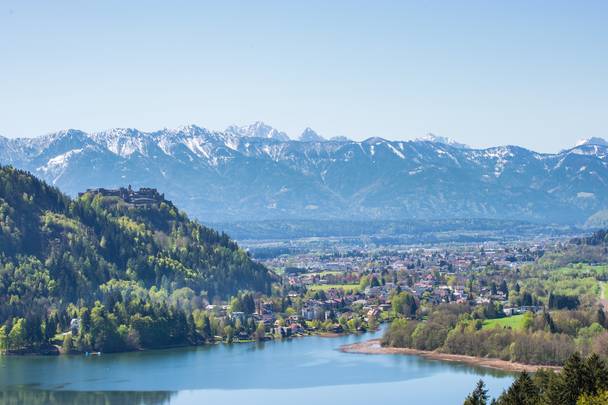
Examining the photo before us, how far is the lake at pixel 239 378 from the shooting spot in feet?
246

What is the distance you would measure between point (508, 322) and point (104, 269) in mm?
41693

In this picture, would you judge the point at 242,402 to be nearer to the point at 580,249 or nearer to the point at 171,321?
the point at 171,321

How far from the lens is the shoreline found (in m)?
84.4

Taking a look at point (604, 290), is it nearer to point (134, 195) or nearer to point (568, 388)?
point (134, 195)

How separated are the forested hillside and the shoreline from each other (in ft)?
44.8

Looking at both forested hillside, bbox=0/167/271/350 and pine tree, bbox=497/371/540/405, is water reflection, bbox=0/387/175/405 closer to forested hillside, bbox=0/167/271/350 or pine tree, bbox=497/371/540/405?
forested hillside, bbox=0/167/271/350

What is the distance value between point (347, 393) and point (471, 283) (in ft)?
218

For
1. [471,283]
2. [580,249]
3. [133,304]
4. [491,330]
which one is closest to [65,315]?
[133,304]

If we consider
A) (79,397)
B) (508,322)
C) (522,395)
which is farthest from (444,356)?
(522,395)

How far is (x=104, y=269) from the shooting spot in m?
126

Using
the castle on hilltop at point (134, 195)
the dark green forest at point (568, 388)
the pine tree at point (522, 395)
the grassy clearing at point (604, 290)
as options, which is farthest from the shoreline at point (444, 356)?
the castle on hilltop at point (134, 195)

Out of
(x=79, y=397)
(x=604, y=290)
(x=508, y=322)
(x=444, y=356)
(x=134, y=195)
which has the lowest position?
(x=79, y=397)

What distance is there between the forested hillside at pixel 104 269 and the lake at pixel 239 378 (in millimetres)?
3645

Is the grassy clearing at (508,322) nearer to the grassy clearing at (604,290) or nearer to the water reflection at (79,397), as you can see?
the grassy clearing at (604,290)
